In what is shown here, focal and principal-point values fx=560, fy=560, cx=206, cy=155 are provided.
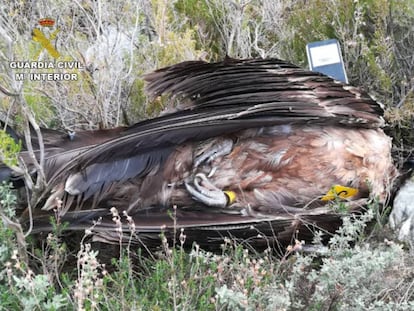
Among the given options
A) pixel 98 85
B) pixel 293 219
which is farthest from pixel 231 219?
pixel 98 85

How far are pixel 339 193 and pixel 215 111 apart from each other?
77cm

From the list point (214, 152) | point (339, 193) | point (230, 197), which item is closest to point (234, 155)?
point (214, 152)

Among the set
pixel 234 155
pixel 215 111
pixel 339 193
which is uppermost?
pixel 215 111

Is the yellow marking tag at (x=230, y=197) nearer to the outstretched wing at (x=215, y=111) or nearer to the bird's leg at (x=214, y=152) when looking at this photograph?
the bird's leg at (x=214, y=152)

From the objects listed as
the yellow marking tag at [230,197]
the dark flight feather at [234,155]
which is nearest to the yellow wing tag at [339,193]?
the dark flight feather at [234,155]

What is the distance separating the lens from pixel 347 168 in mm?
2898

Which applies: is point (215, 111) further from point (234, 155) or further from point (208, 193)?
point (208, 193)

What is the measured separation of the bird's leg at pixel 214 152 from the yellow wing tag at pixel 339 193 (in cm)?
55

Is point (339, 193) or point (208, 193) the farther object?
point (339, 193)

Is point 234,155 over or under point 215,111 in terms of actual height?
under

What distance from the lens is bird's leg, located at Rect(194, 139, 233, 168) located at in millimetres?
2814

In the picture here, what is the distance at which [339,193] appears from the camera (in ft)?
9.41

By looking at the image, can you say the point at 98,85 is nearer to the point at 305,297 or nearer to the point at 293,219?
the point at 293,219

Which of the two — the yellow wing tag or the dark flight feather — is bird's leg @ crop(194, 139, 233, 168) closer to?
the dark flight feather
